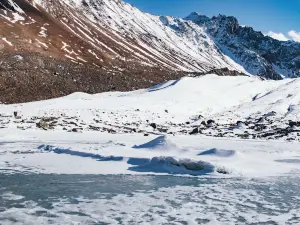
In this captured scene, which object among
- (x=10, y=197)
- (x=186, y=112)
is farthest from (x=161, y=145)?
(x=186, y=112)

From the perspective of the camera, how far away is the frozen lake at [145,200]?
33.2ft

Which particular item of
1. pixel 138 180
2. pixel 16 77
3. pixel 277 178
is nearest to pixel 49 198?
pixel 138 180

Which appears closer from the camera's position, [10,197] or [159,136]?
[10,197]

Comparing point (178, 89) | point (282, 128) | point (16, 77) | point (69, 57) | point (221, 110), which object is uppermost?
point (69, 57)

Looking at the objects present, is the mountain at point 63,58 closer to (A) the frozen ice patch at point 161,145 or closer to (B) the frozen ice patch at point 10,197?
(A) the frozen ice patch at point 161,145

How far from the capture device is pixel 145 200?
12117 millimetres

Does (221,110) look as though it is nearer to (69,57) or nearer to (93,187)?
(93,187)

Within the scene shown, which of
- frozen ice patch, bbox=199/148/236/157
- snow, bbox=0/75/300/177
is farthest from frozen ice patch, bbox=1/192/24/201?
frozen ice patch, bbox=199/148/236/157

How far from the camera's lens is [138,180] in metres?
15.1

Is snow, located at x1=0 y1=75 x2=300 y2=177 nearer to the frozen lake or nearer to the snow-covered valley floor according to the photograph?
the snow-covered valley floor

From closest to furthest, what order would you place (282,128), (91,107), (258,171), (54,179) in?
1. (54,179)
2. (258,171)
3. (282,128)
4. (91,107)

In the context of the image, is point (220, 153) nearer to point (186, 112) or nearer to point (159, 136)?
point (159, 136)

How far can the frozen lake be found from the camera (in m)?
10.1

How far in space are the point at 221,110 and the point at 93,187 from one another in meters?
40.0
